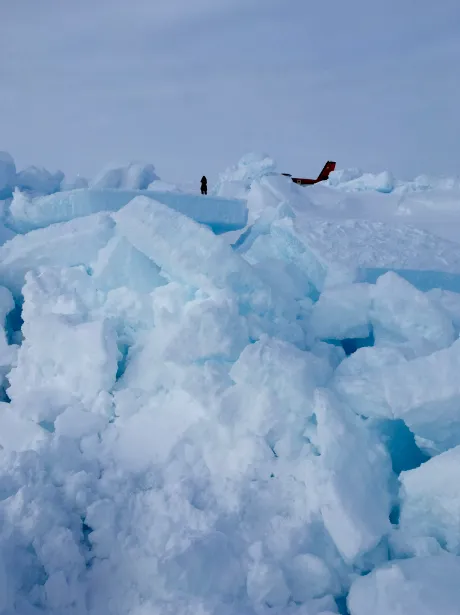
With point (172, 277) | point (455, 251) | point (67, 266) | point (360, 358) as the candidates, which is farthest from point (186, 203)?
point (360, 358)

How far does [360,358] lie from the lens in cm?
268

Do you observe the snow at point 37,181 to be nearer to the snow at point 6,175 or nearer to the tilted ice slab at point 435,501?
the snow at point 6,175

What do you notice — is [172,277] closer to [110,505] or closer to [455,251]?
[110,505]

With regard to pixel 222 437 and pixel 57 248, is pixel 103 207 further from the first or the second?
pixel 222 437

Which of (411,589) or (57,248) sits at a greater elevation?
(57,248)

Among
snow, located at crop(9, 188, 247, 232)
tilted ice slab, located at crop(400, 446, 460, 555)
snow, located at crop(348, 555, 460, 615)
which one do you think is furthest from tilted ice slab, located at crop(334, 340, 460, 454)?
snow, located at crop(9, 188, 247, 232)

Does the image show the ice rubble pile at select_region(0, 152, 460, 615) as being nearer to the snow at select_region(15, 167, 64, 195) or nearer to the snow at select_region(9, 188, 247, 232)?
the snow at select_region(9, 188, 247, 232)

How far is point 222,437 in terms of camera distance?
246 cm

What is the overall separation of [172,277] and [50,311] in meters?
0.71

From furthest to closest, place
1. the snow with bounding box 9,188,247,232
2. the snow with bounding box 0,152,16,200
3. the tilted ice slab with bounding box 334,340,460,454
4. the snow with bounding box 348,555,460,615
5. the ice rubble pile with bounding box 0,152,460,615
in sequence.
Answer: the snow with bounding box 0,152,16,200
the snow with bounding box 9,188,247,232
the tilted ice slab with bounding box 334,340,460,454
the ice rubble pile with bounding box 0,152,460,615
the snow with bounding box 348,555,460,615

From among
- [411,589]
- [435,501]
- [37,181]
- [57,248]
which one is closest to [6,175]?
[37,181]

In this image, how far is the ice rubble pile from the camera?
1.94 m

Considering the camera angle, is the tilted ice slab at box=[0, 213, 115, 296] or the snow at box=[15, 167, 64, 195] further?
the snow at box=[15, 167, 64, 195]

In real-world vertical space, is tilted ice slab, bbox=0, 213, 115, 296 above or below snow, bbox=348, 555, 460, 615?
above
